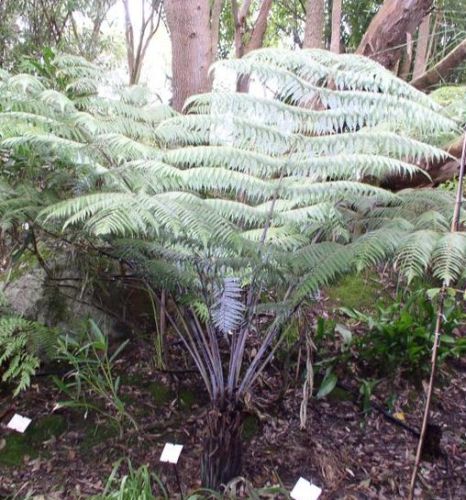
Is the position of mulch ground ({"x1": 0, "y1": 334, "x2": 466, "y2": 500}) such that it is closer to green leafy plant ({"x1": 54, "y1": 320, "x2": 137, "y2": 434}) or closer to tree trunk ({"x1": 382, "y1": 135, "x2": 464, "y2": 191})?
green leafy plant ({"x1": 54, "y1": 320, "x2": 137, "y2": 434})

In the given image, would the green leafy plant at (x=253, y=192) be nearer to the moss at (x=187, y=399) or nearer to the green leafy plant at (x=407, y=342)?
the moss at (x=187, y=399)

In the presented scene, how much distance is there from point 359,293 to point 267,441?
1269 mm

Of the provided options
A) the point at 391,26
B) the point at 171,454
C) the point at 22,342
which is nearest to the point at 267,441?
the point at 171,454

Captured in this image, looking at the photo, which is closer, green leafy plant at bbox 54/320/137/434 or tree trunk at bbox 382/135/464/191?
green leafy plant at bbox 54/320/137/434

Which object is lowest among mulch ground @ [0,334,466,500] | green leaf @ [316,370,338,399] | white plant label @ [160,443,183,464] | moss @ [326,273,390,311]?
mulch ground @ [0,334,466,500]

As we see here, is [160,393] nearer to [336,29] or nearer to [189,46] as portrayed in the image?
[189,46]

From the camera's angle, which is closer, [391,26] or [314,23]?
[391,26]

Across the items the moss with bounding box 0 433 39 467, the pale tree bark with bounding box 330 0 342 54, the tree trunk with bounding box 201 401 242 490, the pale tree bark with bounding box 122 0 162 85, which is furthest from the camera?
the pale tree bark with bounding box 122 0 162 85

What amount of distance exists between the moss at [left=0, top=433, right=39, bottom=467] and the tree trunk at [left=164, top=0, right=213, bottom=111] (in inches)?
75.6

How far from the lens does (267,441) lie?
1983mm

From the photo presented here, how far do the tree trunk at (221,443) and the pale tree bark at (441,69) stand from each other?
287 cm

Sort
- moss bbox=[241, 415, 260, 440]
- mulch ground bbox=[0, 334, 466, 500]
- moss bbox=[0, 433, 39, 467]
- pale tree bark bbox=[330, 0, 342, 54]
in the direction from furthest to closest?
pale tree bark bbox=[330, 0, 342, 54] → moss bbox=[241, 415, 260, 440] → moss bbox=[0, 433, 39, 467] → mulch ground bbox=[0, 334, 466, 500]

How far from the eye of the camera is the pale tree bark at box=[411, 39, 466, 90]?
11.2ft

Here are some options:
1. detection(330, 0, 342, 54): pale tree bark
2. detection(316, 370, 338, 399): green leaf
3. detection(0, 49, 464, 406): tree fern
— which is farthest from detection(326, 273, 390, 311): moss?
detection(330, 0, 342, 54): pale tree bark
